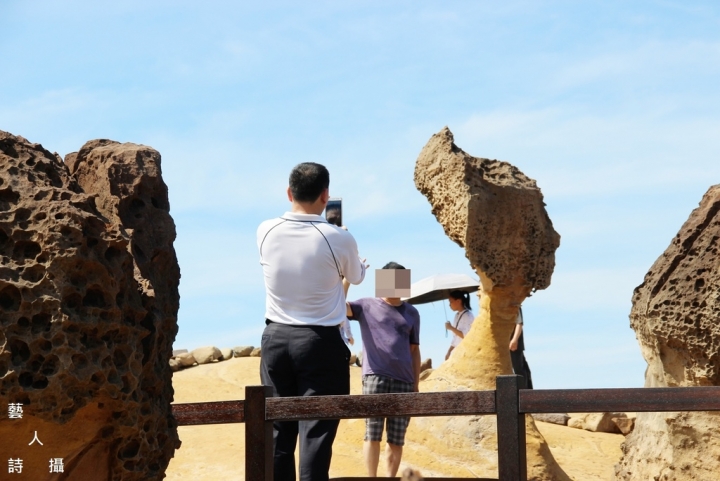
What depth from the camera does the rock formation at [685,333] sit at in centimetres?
670

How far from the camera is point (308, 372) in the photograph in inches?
194

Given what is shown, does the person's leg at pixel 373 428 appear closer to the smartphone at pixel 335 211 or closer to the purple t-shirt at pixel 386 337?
the purple t-shirt at pixel 386 337

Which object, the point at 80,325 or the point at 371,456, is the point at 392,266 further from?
the point at 80,325

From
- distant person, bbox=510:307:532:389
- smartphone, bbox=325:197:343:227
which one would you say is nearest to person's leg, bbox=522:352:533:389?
distant person, bbox=510:307:532:389

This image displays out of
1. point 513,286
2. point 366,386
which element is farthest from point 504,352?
point 366,386

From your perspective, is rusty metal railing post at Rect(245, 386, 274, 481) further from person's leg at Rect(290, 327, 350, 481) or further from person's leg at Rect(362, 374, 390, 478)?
person's leg at Rect(362, 374, 390, 478)

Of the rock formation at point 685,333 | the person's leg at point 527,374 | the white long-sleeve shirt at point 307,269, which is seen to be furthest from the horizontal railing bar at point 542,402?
the person's leg at point 527,374

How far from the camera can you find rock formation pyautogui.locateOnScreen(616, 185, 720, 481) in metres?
6.70

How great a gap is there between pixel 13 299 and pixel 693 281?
14.3ft

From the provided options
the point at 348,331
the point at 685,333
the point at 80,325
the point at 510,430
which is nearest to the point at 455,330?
the point at 348,331

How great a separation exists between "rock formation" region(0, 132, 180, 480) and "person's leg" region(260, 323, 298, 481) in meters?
0.48

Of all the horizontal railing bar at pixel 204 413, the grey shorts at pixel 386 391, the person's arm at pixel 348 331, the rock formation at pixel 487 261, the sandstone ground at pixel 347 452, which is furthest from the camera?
the rock formation at pixel 487 261

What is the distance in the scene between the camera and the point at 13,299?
14.2 feet

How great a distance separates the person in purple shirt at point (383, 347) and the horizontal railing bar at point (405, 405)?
6.68 ft
